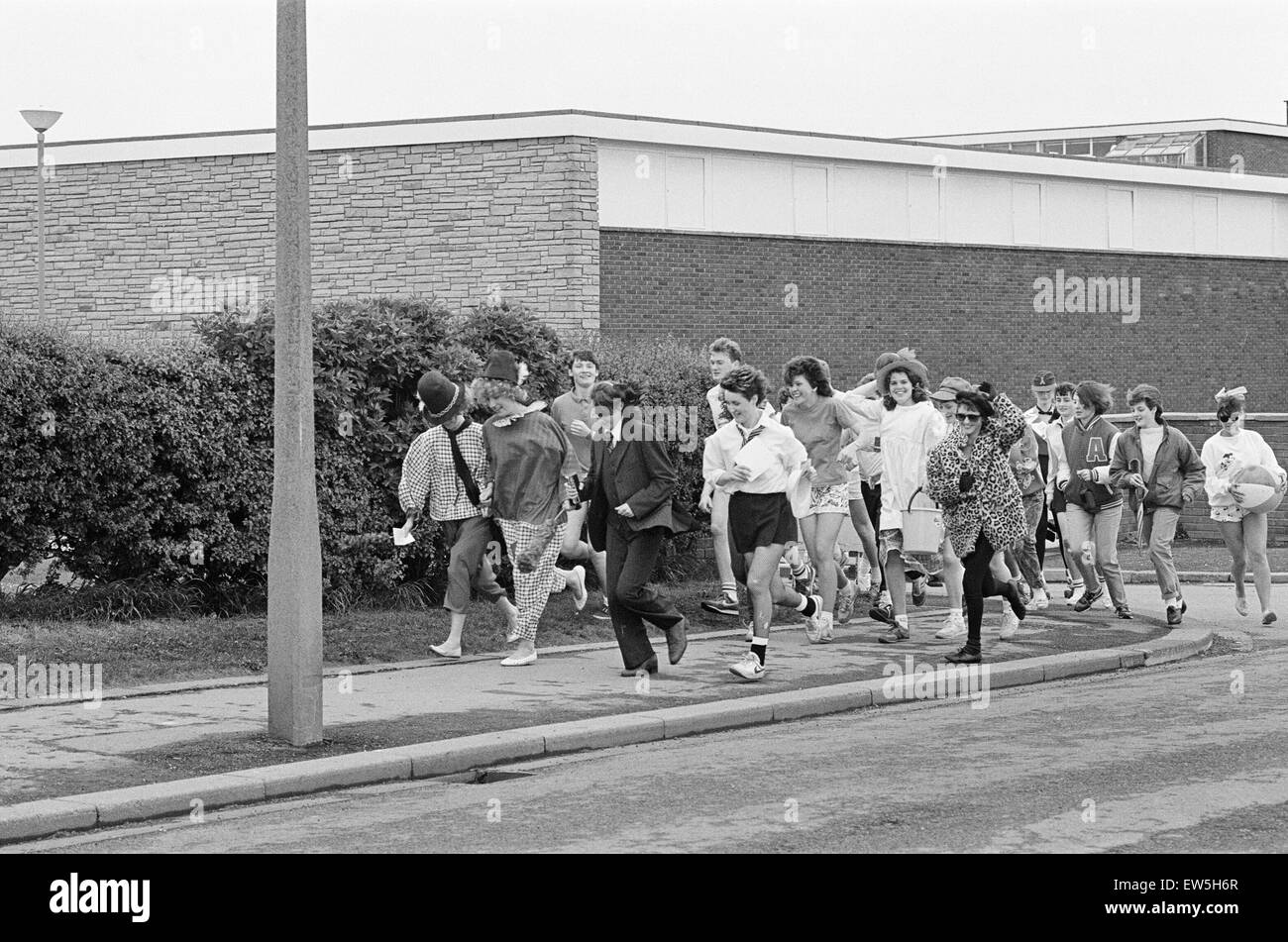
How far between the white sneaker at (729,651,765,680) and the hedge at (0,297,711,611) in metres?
3.36

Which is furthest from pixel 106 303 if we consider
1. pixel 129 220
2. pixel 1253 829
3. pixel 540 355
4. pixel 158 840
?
pixel 1253 829

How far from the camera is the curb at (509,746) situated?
24.9 ft

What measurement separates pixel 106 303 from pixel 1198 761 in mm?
23558

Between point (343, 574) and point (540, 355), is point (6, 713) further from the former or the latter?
point (540, 355)

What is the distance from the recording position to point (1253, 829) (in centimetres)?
696

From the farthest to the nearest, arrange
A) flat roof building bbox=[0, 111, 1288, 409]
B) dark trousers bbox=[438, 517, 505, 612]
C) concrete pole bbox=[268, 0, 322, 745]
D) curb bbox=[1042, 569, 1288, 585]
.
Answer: flat roof building bbox=[0, 111, 1288, 409] < curb bbox=[1042, 569, 1288, 585] < dark trousers bbox=[438, 517, 505, 612] < concrete pole bbox=[268, 0, 322, 745]

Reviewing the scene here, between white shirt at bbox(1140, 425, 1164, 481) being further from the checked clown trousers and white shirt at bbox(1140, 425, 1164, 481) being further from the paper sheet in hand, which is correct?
the checked clown trousers

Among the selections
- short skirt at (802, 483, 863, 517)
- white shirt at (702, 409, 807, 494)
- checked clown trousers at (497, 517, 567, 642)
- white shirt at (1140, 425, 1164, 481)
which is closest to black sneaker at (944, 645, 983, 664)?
short skirt at (802, 483, 863, 517)

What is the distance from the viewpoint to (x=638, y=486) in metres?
11.1

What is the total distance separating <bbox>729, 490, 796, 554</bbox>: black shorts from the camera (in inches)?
453

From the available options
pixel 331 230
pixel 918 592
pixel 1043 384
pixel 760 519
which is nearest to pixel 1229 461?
pixel 1043 384

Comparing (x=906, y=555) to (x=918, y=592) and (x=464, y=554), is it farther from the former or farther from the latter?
(x=464, y=554)

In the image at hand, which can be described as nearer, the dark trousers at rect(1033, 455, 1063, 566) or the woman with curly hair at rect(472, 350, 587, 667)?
the woman with curly hair at rect(472, 350, 587, 667)

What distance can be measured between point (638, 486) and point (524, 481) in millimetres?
1002
